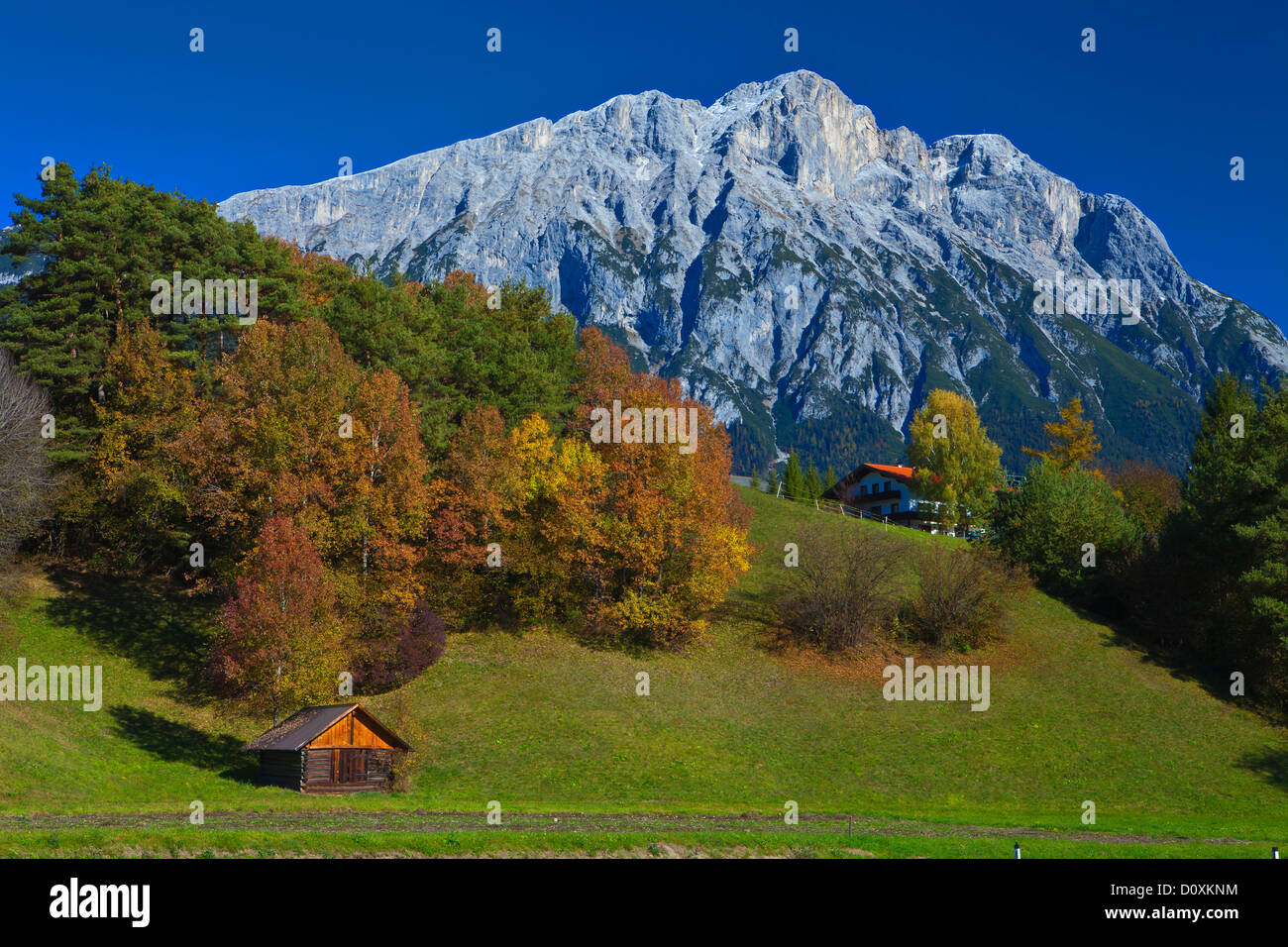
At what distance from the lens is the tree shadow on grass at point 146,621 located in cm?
4656

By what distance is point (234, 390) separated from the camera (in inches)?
1912

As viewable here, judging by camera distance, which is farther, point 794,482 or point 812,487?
point 812,487

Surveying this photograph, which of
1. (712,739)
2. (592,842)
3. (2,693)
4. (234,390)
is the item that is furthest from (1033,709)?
(2,693)

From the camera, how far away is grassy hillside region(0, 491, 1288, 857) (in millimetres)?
29125

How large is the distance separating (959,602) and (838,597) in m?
7.56

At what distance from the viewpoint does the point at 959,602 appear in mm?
58375

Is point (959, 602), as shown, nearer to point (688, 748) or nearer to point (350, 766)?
point (688, 748)

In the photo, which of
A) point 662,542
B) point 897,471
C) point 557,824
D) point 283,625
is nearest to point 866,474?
point 897,471

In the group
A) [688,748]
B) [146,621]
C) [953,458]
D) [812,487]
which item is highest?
[953,458]

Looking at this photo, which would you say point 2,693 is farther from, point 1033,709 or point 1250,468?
point 1250,468

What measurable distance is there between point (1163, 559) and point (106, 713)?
61450mm

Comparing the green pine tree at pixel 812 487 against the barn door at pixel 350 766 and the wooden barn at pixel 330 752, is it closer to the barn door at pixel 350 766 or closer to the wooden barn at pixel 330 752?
the wooden barn at pixel 330 752

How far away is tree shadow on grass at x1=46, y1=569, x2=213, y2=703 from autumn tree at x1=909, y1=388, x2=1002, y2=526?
6685 cm

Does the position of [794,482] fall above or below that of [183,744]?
above
